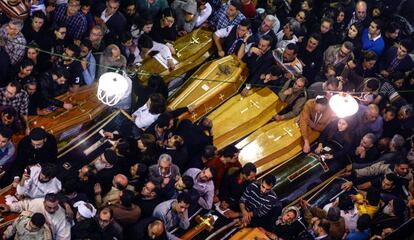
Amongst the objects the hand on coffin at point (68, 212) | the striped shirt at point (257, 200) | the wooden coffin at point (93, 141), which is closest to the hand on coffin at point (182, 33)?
the wooden coffin at point (93, 141)

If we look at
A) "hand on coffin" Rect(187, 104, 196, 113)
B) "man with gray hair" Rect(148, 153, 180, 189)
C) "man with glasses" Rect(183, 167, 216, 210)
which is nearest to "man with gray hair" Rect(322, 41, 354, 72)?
"hand on coffin" Rect(187, 104, 196, 113)

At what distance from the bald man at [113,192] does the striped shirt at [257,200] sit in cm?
167

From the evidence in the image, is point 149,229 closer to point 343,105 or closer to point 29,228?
point 29,228

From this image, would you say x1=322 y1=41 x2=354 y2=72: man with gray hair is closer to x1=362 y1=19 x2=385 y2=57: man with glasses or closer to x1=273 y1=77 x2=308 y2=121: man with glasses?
x1=362 y1=19 x2=385 y2=57: man with glasses

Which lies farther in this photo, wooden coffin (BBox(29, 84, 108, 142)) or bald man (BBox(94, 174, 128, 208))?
wooden coffin (BBox(29, 84, 108, 142))

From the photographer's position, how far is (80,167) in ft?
34.7

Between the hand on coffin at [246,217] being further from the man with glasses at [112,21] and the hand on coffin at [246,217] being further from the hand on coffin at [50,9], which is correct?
the hand on coffin at [50,9]

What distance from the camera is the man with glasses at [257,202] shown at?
10.5m

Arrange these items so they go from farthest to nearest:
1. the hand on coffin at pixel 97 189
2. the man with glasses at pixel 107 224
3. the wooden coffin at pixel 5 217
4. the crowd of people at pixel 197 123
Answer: the hand on coffin at pixel 97 189 → the crowd of people at pixel 197 123 → the wooden coffin at pixel 5 217 → the man with glasses at pixel 107 224

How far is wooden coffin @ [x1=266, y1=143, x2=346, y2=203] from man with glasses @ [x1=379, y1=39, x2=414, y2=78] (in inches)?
87.2

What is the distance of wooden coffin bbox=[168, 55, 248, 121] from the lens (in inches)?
476

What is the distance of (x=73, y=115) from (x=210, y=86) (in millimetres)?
2312

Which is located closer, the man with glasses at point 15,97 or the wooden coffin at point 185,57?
the man with glasses at point 15,97

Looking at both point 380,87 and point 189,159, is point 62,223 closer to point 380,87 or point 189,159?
point 189,159
